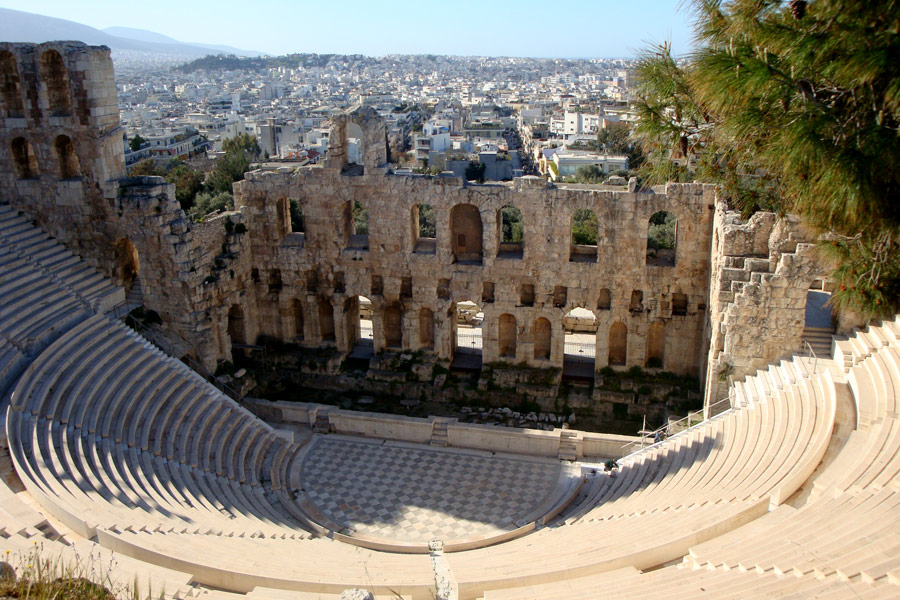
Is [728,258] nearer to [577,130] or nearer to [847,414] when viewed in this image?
[847,414]

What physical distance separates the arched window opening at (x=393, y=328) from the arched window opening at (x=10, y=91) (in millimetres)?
12239

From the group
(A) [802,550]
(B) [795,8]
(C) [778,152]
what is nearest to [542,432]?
(A) [802,550]

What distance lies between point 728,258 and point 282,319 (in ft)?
46.6

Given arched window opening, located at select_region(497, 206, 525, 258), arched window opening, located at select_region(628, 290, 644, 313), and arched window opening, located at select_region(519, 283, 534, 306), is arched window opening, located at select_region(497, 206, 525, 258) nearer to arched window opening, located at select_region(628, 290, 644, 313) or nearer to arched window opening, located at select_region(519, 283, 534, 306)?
arched window opening, located at select_region(519, 283, 534, 306)

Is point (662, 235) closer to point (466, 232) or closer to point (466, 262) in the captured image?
point (466, 232)

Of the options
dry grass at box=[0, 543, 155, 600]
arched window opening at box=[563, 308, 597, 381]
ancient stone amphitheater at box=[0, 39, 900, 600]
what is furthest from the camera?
arched window opening at box=[563, 308, 597, 381]

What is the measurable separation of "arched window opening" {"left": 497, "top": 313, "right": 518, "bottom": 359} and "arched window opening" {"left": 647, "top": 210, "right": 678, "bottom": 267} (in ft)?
15.5

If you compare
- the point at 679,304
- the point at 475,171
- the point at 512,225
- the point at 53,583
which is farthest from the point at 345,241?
the point at 475,171

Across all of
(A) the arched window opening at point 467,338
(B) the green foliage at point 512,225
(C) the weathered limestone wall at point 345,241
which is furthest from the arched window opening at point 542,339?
(B) the green foliage at point 512,225

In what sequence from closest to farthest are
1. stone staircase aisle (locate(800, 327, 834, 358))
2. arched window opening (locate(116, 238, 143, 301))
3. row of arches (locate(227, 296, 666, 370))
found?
stone staircase aisle (locate(800, 327, 834, 358)), arched window opening (locate(116, 238, 143, 301)), row of arches (locate(227, 296, 666, 370))

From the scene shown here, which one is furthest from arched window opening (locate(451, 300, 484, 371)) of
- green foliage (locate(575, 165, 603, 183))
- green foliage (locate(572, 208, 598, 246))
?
green foliage (locate(575, 165, 603, 183))

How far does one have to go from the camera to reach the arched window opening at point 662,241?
22.5m

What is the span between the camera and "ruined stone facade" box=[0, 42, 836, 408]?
21609mm

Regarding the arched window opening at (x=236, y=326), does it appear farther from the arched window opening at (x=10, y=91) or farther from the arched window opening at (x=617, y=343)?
the arched window opening at (x=617, y=343)
